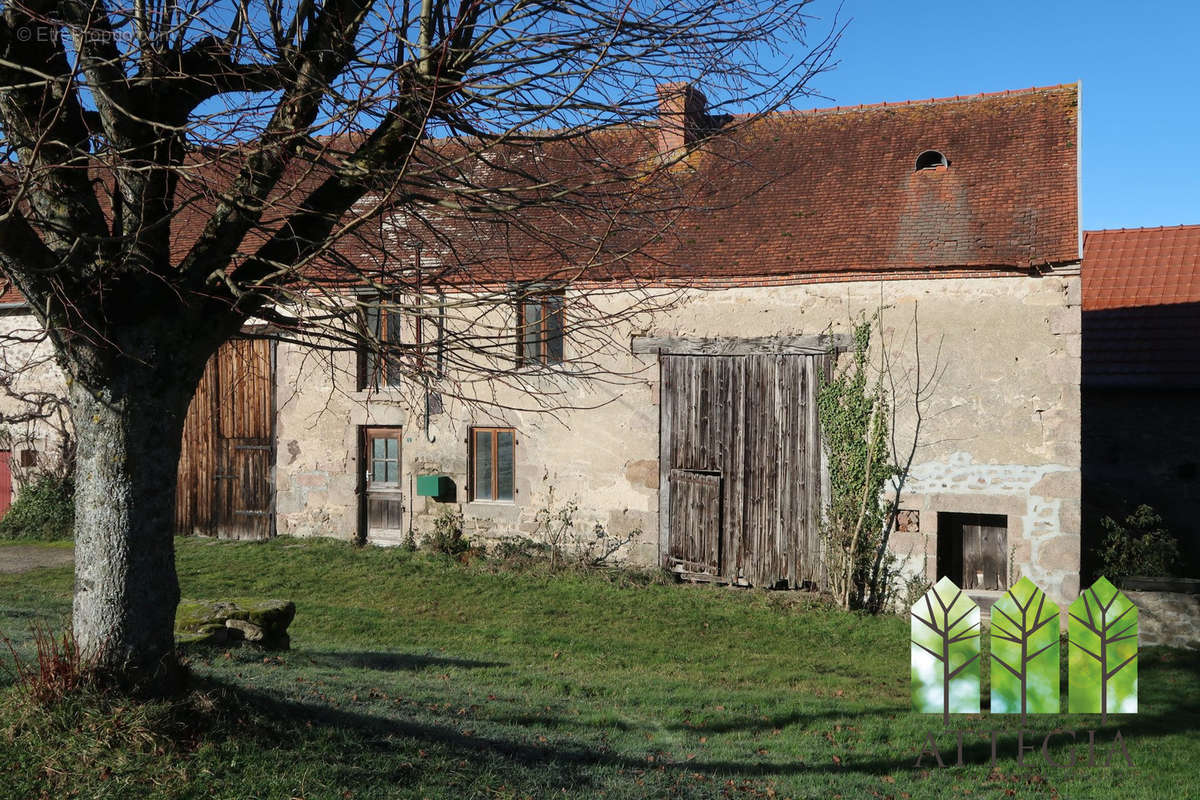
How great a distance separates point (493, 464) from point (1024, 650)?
1001cm

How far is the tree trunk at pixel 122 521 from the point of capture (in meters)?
4.99

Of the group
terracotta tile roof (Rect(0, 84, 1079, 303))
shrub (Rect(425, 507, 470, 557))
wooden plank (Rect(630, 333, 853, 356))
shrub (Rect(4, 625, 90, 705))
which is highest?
terracotta tile roof (Rect(0, 84, 1079, 303))

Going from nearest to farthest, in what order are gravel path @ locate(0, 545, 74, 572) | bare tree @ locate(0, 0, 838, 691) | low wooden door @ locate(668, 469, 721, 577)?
bare tree @ locate(0, 0, 838, 691)
low wooden door @ locate(668, 469, 721, 577)
gravel path @ locate(0, 545, 74, 572)

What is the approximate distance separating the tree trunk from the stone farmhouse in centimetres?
575

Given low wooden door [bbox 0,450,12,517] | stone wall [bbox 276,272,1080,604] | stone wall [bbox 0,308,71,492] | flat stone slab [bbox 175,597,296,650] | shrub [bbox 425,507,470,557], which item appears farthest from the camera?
low wooden door [bbox 0,450,12,517]

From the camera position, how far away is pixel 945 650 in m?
6.00

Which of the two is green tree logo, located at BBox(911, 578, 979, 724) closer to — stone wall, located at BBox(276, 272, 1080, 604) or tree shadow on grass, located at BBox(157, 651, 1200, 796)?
tree shadow on grass, located at BBox(157, 651, 1200, 796)

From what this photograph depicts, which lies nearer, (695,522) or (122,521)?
(122,521)

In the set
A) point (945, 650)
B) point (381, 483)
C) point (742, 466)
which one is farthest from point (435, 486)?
point (945, 650)

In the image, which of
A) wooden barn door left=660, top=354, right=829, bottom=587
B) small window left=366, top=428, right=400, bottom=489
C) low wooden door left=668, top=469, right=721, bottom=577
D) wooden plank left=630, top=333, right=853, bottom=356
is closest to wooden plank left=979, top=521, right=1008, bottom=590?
wooden barn door left=660, top=354, right=829, bottom=587

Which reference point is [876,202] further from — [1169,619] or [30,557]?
[30,557]

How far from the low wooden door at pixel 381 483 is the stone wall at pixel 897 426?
230mm

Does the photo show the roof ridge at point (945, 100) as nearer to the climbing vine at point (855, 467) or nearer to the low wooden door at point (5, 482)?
the climbing vine at point (855, 467)

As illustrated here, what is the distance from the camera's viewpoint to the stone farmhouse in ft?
39.8
